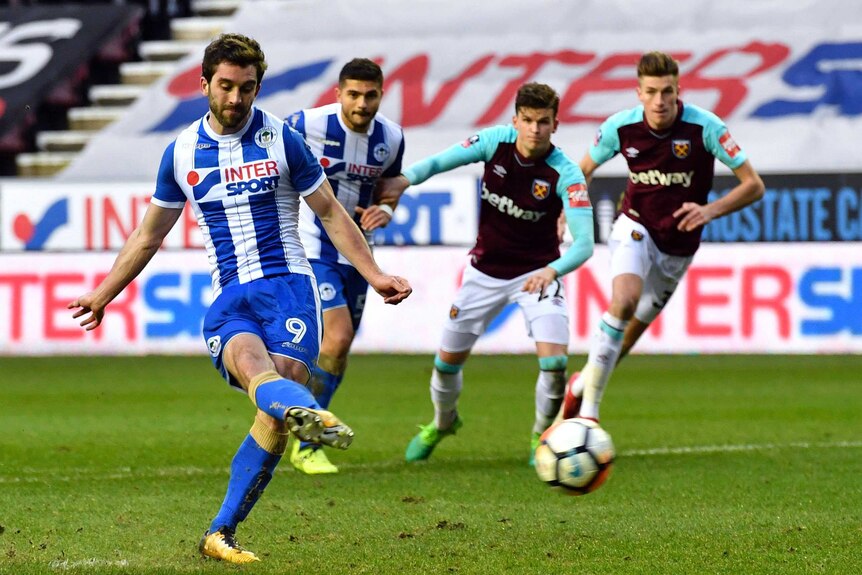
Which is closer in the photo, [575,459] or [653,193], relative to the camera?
[575,459]

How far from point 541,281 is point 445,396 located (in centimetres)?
151

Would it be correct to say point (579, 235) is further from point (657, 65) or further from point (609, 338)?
point (657, 65)

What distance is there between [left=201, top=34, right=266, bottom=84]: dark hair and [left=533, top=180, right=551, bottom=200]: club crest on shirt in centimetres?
313

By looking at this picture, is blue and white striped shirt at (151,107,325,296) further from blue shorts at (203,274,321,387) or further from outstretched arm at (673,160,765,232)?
outstretched arm at (673,160,765,232)

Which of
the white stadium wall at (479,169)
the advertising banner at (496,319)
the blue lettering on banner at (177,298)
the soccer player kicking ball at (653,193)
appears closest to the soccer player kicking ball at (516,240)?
the soccer player kicking ball at (653,193)

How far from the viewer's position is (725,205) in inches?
322

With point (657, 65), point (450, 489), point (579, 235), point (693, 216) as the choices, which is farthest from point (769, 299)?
point (450, 489)

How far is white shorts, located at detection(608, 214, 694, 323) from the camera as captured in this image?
28.2 feet

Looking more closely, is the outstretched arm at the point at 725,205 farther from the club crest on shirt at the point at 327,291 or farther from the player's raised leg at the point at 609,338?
the club crest on shirt at the point at 327,291

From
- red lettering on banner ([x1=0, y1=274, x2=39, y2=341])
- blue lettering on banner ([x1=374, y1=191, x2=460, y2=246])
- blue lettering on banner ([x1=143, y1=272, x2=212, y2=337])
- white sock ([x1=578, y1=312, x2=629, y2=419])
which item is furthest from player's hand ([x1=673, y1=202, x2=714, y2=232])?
red lettering on banner ([x1=0, y1=274, x2=39, y2=341])

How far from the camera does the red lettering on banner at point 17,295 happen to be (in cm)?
1653

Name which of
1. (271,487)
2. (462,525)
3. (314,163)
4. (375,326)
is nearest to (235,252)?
(314,163)

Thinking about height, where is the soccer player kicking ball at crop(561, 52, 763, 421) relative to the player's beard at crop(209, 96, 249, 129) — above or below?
below

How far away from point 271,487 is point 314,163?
7.82ft
